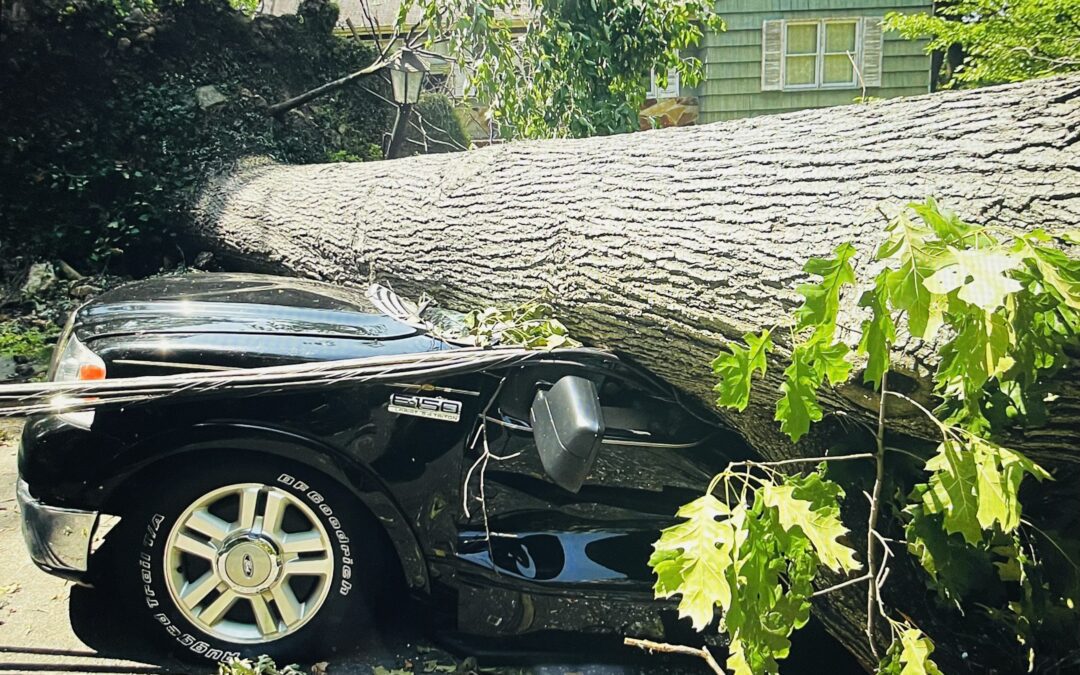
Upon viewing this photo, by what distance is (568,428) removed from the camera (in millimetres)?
2537

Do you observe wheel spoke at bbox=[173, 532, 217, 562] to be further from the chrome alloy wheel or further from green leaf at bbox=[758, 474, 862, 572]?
green leaf at bbox=[758, 474, 862, 572]

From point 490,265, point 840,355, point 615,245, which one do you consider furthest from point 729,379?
point 490,265

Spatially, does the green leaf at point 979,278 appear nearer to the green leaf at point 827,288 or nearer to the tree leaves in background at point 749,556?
the green leaf at point 827,288

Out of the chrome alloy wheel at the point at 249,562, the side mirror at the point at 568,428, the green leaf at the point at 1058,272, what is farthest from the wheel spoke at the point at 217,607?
the green leaf at the point at 1058,272

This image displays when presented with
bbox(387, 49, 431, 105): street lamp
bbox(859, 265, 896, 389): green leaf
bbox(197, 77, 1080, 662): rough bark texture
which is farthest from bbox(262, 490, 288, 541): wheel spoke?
bbox(387, 49, 431, 105): street lamp

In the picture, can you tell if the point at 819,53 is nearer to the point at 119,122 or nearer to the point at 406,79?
the point at 406,79

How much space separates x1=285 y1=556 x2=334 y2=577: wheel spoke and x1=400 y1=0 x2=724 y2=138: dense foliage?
516cm

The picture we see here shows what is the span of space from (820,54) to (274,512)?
44.2 ft

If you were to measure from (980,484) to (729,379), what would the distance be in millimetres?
582

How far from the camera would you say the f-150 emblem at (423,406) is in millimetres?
2785

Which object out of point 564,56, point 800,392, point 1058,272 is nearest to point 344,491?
point 800,392

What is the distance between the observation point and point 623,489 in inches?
115

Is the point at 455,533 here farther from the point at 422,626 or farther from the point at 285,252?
the point at 285,252

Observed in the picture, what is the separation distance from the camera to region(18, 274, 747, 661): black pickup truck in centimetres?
273
